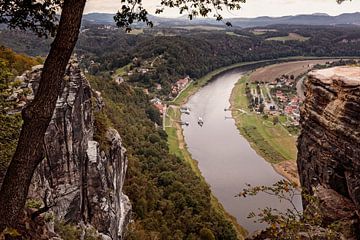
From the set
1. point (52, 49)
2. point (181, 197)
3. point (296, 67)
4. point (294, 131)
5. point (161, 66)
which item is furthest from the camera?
point (296, 67)

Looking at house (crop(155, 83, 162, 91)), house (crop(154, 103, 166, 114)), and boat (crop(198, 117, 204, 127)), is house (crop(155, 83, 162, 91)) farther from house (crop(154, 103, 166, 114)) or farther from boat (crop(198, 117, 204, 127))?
boat (crop(198, 117, 204, 127))

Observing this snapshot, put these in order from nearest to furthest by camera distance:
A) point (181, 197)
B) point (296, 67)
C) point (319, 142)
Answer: point (319, 142), point (181, 197), point (296, 67)

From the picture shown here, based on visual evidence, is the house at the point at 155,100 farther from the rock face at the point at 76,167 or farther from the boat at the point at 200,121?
the rock face at the point at 76,167

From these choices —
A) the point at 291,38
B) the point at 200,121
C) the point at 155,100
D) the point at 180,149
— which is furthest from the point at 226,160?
the point at 291,38

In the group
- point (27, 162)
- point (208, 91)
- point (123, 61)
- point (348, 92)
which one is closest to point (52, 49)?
point (27, 162)

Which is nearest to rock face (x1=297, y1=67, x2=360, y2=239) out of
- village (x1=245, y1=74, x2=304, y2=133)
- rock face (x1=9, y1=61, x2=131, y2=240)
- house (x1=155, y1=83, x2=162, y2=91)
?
rock face (x1=9, y1=61, x2=131, y2=240)

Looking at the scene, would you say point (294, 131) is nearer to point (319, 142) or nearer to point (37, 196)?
point (319, 142)

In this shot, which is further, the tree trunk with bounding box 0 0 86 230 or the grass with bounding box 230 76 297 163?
the grass with bounding box 230 76 297 163
